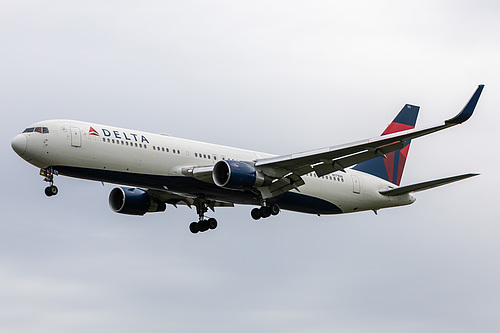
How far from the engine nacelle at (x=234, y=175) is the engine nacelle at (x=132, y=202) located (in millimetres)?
7892

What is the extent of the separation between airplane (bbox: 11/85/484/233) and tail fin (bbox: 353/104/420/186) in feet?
3.16

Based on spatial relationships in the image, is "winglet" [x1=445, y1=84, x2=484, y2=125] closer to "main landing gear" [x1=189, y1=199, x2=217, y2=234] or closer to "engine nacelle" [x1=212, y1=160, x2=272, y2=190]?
"engine nacelle" [x1=212, y1=160, x2=272, y2=190]

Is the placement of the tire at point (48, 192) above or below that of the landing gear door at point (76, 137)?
below

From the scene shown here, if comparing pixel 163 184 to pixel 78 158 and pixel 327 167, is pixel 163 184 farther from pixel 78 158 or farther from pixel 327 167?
pixel 327 167

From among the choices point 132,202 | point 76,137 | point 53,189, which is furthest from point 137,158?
point 132,202

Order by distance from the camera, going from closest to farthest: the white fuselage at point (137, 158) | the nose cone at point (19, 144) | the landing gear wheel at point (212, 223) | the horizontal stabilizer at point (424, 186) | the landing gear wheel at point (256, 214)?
1. the nose cone at point (19, 144)
2. the white fuselage at point (137, 158)
3. the horizontal stabilizer at point (424, 186)
4. the landing gear wheel at point (256, 214)
5. the landing gear wheel at point (212, 223)

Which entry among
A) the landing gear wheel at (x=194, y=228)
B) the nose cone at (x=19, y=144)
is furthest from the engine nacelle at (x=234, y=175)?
the nose cone at (x=19, y=144)

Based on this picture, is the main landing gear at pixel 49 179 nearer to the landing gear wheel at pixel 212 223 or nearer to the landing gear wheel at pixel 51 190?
the landing gear wheel at pixel 51 190

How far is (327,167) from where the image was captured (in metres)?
45.8

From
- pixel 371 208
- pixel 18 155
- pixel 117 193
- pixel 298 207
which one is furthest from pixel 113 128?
pixel 371 208

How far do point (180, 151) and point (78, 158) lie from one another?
5.60 m

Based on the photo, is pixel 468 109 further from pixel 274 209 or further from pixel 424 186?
pixel 274 209

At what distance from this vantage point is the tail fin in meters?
54.5

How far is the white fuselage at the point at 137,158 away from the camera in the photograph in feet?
137
